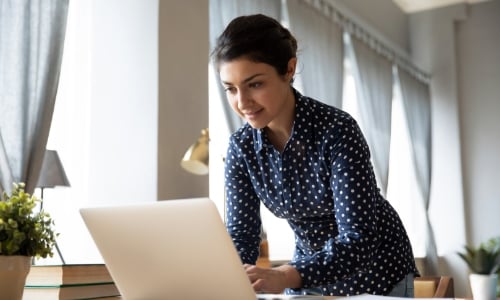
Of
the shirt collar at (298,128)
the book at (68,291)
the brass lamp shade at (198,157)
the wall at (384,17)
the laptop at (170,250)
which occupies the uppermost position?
the wall at (384,17)

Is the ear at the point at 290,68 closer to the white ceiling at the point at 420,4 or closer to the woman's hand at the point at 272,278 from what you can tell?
the woman's hand at the point at 272,278

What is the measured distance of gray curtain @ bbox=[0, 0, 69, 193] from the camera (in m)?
2.51

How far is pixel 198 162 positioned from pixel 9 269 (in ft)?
5.92

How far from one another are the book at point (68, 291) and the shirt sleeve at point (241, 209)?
0.30 metres

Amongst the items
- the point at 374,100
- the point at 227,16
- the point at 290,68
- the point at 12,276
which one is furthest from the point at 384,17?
the point at 12,276

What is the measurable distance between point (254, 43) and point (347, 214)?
396 millimetres

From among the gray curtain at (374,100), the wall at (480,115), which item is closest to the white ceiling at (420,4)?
the wall at (480,115)

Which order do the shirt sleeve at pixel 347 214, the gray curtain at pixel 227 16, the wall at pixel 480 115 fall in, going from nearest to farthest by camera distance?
the shirt sleeve at pixel 347 214, the gray curtain at pixel 227 16, the wall at pixel 480 115

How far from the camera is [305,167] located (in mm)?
1477

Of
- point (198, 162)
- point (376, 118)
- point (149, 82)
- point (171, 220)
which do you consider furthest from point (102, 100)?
point (376, 118)

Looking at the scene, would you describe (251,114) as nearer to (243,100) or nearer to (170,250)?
(243,100)

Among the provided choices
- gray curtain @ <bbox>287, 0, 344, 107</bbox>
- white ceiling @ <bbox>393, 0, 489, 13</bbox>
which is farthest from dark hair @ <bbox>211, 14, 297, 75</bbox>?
white ceiling @ <bbox>393, 0, 489, 13</bbox>

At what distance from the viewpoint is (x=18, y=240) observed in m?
1.20

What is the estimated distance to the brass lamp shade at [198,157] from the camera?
9.62ft
